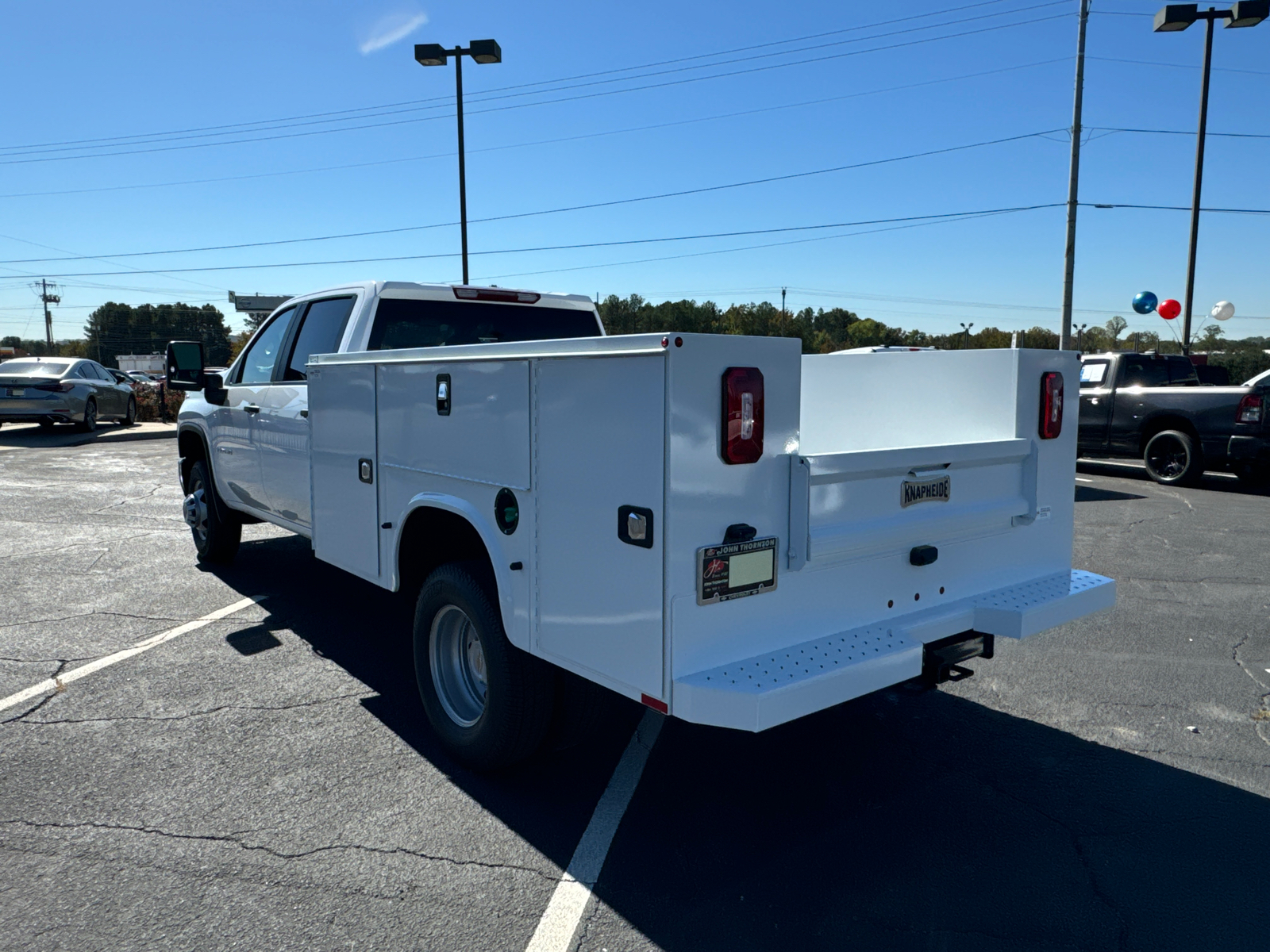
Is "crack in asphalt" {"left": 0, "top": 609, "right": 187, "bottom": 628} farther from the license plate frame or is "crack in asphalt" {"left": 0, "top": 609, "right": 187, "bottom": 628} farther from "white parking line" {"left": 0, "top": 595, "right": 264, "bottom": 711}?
the license plate frame

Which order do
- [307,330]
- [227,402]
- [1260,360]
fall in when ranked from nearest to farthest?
1. [307,330]
2. [227,402]
3. [1260,360]

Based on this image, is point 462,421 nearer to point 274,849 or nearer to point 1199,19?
point 274,849

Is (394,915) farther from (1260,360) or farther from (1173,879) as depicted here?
(1260,360)

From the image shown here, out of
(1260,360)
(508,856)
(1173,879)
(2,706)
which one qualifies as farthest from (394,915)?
(1260,360)

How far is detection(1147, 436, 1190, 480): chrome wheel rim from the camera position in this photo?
45.0 feet

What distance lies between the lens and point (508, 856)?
330 centimetres

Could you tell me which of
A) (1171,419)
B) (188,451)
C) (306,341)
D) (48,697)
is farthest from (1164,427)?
(48,697)

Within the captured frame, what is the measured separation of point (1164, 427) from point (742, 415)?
13.4 meters

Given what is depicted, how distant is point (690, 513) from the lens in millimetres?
2814

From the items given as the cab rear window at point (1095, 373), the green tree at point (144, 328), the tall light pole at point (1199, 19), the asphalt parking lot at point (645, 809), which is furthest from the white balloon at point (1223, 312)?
the green tree at point (144, 328)

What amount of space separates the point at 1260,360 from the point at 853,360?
36137 mm

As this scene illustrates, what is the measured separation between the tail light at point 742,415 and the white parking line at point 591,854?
149 cm

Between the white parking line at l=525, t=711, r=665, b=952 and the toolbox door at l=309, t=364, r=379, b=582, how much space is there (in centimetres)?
149

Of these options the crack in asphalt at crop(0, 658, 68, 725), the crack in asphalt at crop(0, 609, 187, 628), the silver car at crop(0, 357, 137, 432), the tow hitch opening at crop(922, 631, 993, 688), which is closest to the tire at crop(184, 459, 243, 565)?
the crack in asphalt at crop(0, 609, 187, 628)
